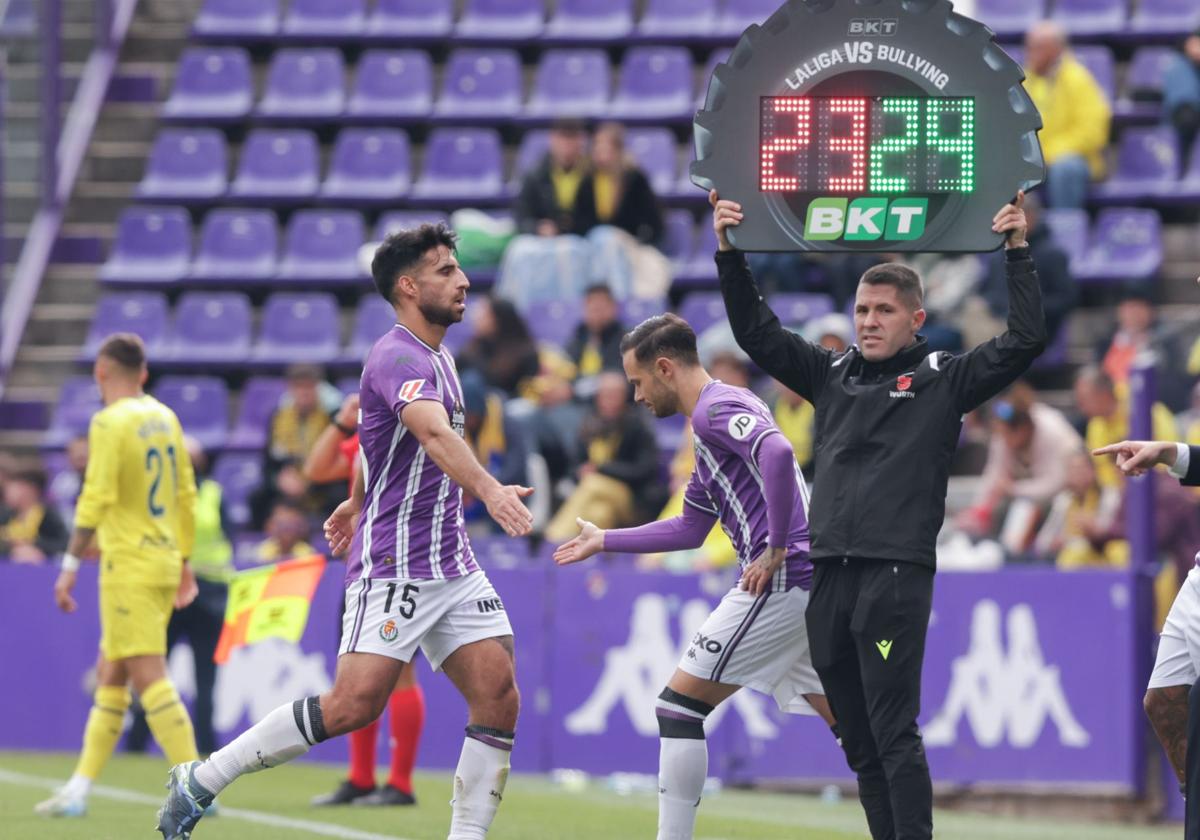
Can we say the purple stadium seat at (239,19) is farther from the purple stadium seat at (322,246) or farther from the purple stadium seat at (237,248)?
the purple stadium seat at (322,246)

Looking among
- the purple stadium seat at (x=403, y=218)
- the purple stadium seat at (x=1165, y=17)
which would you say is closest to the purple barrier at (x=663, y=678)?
the purple stadium seat at (x=403, y=218)

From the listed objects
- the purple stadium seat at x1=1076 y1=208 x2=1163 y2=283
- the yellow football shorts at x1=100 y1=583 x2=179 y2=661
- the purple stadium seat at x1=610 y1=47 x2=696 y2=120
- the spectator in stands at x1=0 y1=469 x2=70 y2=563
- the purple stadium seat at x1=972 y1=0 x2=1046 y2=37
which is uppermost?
the purple stadium seat at x1=972 y1=0 x2=1046 y2=37

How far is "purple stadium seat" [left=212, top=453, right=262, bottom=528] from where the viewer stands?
641 inches

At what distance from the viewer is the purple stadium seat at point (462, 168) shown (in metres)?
18.6

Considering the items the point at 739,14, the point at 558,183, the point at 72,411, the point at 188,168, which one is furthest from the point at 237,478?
the point at 739,14

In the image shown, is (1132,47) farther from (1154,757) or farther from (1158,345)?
(1154,757)

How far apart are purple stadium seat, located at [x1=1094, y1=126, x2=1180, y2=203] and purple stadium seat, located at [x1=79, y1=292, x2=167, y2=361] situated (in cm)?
776

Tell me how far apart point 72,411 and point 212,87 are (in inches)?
157

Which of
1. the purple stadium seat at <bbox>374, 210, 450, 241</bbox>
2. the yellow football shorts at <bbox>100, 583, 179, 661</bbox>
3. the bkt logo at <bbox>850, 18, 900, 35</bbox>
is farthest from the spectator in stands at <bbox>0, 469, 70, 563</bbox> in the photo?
the bkt logo at <bbox>850, 18, 900, 35</bbox>

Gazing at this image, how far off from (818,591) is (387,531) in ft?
4.81

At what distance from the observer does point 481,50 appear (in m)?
19.9

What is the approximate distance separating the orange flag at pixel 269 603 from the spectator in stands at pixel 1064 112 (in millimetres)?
8705

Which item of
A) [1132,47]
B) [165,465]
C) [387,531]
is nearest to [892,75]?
[387,531]

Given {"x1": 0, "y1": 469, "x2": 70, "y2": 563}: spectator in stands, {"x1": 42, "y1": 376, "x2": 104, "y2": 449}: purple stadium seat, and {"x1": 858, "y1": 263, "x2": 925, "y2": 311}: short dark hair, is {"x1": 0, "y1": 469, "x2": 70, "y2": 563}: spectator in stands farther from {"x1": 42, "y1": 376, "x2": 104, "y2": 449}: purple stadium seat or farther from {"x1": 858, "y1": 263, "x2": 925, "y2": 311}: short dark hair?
{"x1": 858, "y1": 263, "x2": 925, "y2": 311}: short dark hair
